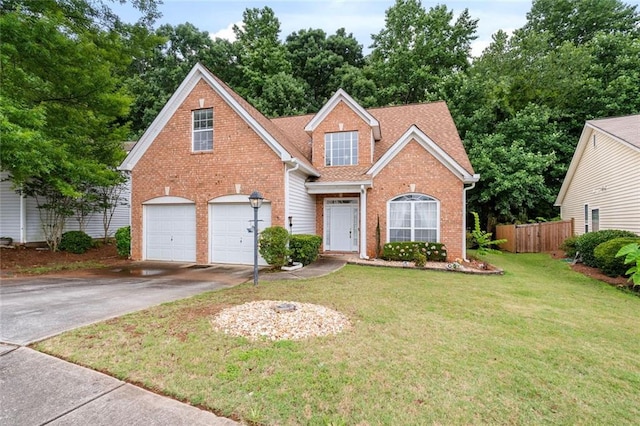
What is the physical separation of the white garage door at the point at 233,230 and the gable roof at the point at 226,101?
2173 mm

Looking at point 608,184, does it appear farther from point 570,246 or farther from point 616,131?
point 570,246

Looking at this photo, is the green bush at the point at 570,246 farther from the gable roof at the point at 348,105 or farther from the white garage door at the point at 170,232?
the white garage door at the point at 170,232

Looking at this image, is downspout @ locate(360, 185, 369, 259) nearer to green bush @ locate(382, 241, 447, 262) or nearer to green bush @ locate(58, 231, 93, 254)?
green bush @ locate(382, 241, 447, 262)

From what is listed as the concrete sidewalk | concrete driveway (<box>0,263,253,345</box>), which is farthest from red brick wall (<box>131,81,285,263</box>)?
the concrete sidewalk

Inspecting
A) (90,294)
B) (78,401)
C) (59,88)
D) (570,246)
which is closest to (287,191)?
(90,294)

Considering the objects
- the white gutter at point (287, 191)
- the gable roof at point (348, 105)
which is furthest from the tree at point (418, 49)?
the white gutter at point (287, 191)

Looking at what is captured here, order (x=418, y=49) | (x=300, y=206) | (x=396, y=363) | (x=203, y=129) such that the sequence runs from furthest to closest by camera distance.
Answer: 1. (x=418, y=49)
2. (x=300, y=206)
3. (x=203, y=129)
4. (x=396, y=363)

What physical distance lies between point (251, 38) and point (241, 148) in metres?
24.8

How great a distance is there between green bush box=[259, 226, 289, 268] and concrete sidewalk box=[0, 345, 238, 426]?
21.4 feet

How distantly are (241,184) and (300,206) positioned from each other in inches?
95.7

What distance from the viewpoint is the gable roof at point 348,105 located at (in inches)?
524

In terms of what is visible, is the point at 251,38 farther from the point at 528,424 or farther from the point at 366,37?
the point at 528,424

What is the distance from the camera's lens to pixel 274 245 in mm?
9906

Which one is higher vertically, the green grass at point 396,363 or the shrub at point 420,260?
the shrub at point 420,260
